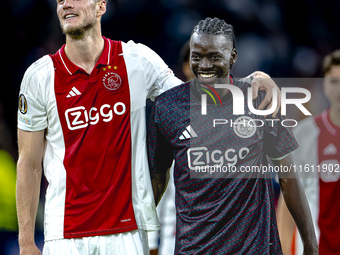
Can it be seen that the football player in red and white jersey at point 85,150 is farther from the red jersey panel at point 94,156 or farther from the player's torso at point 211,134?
the player's torso at point 211,134

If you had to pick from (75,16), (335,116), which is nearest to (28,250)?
(75,16)

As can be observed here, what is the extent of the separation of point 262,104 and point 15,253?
3166 mm

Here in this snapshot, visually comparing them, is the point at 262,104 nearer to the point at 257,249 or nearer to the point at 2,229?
the point at 257,249

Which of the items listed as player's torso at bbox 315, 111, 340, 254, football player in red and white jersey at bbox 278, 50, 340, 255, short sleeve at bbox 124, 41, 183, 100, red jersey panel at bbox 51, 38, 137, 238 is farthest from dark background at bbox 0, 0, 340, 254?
red jersey panel at bbox 51, 38, 137, 238

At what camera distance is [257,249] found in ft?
6.55

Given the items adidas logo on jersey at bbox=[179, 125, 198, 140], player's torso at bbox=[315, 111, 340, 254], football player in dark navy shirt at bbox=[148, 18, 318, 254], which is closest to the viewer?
football player in dark navy shirt at bbox=[148, 18, 318, 254]

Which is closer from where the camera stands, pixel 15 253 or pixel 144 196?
pixel 144 196

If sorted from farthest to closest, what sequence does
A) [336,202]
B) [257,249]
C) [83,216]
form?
[336,202], [83,216], [257,249]

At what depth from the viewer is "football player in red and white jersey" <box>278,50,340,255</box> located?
2877 mm

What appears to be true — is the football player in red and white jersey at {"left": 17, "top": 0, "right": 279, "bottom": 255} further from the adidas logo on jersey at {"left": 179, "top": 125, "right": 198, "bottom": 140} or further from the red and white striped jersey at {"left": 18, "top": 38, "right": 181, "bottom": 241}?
the adidas logo on jersey at {"left": 179, "top": 125, "right": 198, "bottom": 140}

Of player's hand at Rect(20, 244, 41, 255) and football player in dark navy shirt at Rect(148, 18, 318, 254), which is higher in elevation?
football player in dark navy shirt at Rect(148, 18, 318, 254)

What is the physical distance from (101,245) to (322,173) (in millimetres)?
1585

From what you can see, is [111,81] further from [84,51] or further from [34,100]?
[34,100]

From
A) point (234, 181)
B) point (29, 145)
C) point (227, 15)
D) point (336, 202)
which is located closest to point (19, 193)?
point (29, 145)
